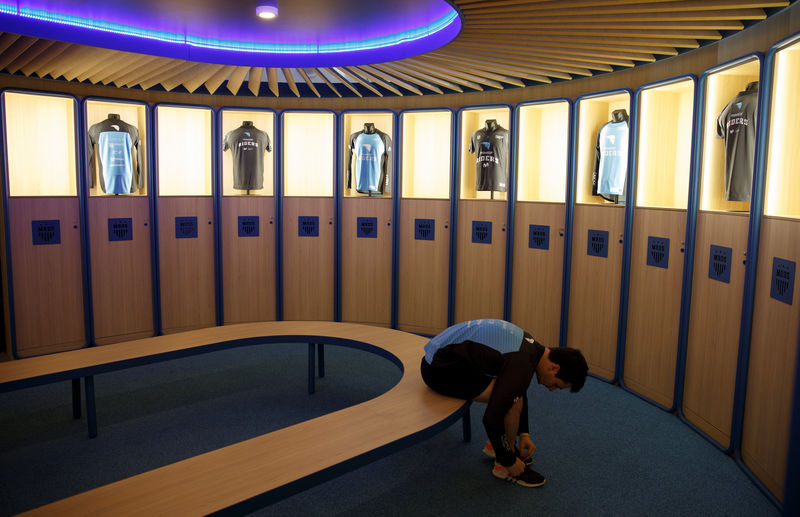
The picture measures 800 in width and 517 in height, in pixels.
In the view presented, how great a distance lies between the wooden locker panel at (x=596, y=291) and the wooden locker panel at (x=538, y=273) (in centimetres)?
16

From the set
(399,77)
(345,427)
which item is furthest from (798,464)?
(399,77)

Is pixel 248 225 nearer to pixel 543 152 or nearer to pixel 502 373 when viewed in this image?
pixel 543 152

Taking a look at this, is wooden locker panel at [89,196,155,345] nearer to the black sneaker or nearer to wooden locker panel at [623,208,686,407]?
the black sneaker

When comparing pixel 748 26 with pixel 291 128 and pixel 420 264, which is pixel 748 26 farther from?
pixel 291 128

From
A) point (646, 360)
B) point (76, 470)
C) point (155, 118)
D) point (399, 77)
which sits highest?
point (399, 77)

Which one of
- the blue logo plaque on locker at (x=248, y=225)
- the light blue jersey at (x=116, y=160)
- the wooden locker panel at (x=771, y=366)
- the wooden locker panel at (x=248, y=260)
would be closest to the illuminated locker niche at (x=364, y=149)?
the wooden locker panel at (x=248, y=260)

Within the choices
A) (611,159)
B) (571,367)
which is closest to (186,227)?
(611,159)

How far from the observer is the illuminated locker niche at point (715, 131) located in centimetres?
367

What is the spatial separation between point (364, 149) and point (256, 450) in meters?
4.31

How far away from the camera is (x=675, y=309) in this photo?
4.06 metres

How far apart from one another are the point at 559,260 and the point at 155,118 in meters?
4.22

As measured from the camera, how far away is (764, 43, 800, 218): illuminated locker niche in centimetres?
304

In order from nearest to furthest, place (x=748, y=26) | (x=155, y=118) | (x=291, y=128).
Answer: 1. (x=748, y=26)
2. (x=155, y=118)
3. (x=291, y=128)

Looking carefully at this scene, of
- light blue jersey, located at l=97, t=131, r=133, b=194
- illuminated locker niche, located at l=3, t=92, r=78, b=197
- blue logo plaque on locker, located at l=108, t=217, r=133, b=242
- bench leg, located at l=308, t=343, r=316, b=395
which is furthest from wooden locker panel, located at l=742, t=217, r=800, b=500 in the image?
illuminated locker niche, located at l=3, t=92, r=78, b=197
